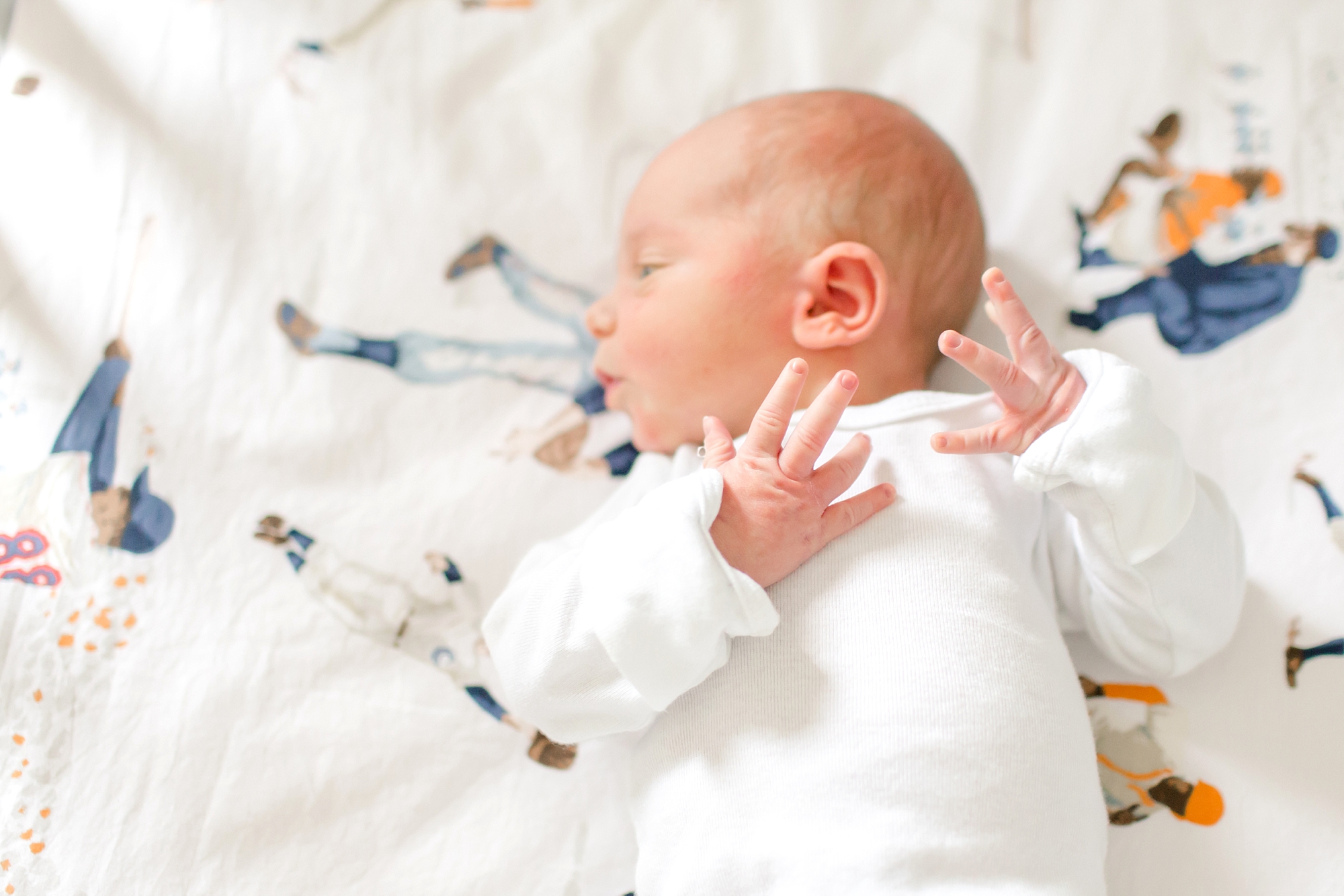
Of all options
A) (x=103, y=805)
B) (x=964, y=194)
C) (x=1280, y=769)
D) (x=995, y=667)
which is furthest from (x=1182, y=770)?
(x=103, y=805)

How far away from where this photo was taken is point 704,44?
49.6 inches

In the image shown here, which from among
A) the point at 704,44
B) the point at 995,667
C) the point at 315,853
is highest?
the point at 704,44

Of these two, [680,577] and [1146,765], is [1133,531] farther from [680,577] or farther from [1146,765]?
[680,577]

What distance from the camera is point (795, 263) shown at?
947 mm

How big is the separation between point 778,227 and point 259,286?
1.94 feet

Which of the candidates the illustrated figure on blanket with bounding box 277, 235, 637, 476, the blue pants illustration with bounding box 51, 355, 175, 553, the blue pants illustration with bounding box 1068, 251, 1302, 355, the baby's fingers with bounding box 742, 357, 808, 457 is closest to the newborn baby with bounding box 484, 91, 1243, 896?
the baby's fingers with bounding box 742, 357, 808, 457

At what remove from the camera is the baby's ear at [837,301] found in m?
0.93

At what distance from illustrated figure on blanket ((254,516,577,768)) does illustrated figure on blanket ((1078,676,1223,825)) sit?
51cm

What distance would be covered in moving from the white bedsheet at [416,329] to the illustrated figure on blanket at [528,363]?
0.02 metres

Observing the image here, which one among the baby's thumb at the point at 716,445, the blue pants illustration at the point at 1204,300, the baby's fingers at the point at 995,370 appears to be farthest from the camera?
the blue pants illustration at the point at 1204,300

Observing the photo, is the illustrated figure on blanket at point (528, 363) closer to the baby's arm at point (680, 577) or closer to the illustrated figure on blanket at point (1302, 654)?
the baby's arm at point (680, 577)

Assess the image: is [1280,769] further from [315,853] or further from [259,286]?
[259,286]

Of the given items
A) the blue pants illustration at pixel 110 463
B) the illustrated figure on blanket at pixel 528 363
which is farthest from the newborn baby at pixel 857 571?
the blue pants illustration at pixel 110 463

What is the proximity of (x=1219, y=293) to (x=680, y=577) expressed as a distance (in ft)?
2.40
